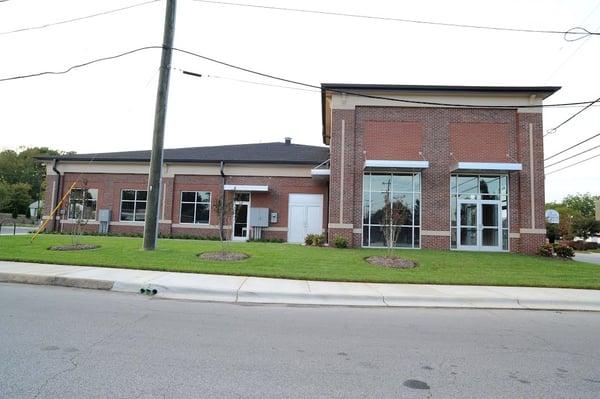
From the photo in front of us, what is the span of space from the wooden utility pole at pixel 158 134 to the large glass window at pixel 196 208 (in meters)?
9.87

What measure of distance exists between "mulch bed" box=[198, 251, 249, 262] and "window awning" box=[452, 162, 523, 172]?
11.3 metres

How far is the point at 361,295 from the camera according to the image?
9273 millimetres

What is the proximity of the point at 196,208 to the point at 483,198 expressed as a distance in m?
16.0

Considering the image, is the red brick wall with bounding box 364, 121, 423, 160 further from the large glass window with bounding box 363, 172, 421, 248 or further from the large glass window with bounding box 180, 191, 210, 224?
the large glass window with bounding box 180, 191, 210, 224

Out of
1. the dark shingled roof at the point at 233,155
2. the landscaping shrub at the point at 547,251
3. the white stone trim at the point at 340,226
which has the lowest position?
the landscaping shrub at the point at 547,251

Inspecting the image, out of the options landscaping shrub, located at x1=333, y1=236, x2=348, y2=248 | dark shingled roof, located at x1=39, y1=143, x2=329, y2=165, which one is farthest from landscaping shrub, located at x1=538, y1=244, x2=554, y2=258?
dark shingled roof, located at x1=39, y1=143, x2=329, y2=165

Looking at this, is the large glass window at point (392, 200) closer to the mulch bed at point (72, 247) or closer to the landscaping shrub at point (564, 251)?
the landscaping shrub at point (564, 251)

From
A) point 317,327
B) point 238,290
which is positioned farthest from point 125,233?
point 317,327

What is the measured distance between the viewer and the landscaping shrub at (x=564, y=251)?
18016 millimetres

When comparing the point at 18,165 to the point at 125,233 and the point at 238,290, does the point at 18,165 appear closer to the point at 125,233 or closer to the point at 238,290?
the point at 125,233

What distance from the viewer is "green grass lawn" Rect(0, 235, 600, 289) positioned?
1147 centimetres

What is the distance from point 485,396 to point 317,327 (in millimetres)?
3057

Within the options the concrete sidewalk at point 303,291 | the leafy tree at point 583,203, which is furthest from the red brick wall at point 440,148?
the leafy tree at point 583,203

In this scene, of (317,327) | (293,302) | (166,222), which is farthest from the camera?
(166,222)
